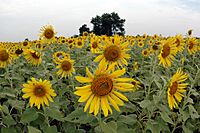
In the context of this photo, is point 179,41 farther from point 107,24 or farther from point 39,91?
point 107,24

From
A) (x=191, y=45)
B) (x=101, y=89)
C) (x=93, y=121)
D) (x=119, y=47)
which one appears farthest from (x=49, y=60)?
(x=101, y=89)

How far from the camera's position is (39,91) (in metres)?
2.85

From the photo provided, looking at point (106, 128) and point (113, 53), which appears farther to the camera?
point (113, 53)

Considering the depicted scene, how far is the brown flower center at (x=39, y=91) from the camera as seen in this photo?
→ 284cm

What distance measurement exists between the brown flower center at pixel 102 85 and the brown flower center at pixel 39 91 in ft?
3.44

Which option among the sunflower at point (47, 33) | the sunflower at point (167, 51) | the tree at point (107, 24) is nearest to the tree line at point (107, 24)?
the tree at point (107, 24)

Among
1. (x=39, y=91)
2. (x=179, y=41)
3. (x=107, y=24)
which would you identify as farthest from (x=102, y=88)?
(x=107, y=24)

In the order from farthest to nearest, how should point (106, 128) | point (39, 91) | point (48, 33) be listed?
1. point (48, 33)
2. point (39, 91)
3. point (106, 128)

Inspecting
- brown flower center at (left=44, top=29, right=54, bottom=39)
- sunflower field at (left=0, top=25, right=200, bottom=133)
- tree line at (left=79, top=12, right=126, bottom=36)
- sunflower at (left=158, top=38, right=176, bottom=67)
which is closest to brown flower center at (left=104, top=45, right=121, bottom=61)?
sunflower field at (left=0, top=25, right=200, bottom=133)

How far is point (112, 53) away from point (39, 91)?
0.73 meters

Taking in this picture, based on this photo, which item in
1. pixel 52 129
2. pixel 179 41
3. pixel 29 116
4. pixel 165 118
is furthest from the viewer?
pixel 179 41

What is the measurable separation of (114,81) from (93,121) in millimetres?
597

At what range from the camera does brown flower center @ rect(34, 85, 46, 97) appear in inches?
112

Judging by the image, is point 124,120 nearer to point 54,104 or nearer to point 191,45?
point 54,104
